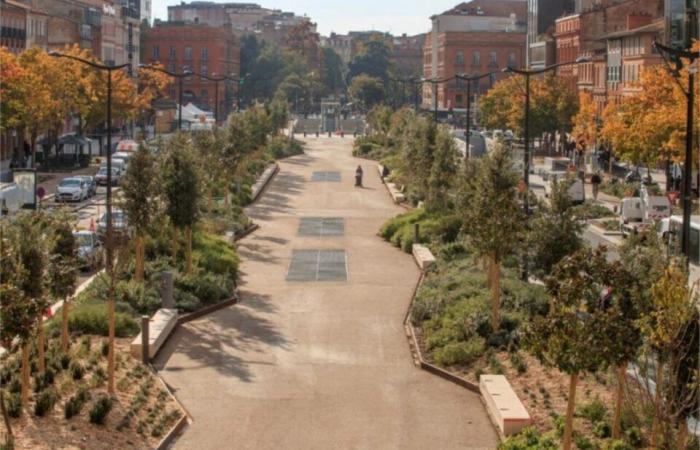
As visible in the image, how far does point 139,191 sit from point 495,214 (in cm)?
909

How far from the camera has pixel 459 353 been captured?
28.6 meters

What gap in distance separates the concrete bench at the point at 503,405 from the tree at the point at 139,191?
1203cm

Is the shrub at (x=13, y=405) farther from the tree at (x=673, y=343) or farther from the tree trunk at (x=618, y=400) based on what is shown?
the tree at (x=673, y=343)

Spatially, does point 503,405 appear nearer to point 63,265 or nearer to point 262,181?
point 63,265

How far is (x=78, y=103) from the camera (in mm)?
84812

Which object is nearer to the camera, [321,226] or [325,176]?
[321,226]

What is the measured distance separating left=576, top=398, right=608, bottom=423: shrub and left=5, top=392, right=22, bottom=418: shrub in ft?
29.8

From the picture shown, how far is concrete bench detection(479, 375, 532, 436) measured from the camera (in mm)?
23266

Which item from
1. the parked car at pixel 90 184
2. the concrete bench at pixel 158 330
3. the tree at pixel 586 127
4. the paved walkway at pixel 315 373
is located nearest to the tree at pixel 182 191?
the paved walkway at pixel 315 373

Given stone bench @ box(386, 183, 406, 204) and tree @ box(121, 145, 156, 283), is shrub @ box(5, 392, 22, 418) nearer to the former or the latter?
tree @ box(121, 145, 156, 283)

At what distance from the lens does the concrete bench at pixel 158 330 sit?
28.6 metres

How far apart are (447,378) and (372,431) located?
169 inches

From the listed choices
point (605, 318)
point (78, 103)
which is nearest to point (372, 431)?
point (605, 318)

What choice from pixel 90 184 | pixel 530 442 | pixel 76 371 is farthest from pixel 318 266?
pixel 90 184
